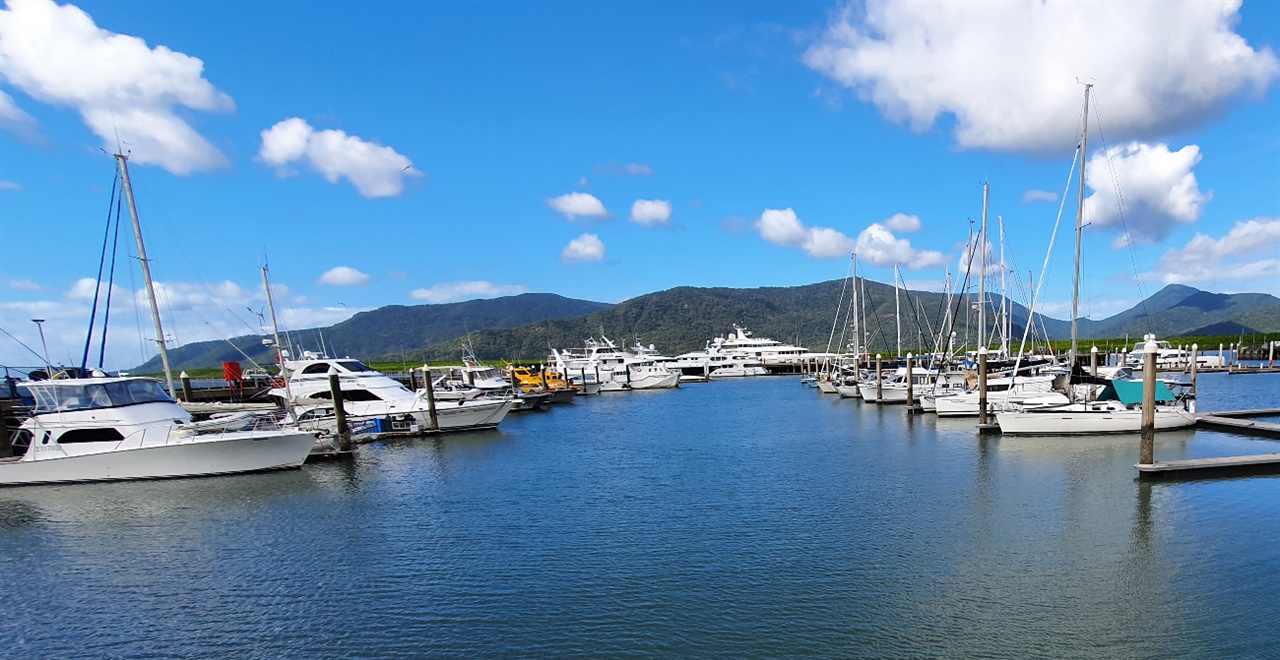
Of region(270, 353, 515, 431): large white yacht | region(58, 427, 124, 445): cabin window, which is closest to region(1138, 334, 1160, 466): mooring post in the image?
region(270, 353, 515, 431): large white yacht

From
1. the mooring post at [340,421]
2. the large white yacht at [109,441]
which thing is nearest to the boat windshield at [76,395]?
the large white yacht at [109,441]

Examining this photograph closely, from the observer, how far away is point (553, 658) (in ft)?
33.3

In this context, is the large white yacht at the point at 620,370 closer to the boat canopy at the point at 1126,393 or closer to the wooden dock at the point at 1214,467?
the boat canopy at the point at 1126,393

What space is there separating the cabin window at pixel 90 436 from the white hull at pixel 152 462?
668 millimetres

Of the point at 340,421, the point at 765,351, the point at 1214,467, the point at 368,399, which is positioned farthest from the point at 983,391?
the point at 765,351

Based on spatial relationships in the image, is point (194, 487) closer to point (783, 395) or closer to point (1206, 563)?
point (1206, 563)

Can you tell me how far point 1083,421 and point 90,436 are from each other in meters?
38.2

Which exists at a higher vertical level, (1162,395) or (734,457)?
(1162,395)

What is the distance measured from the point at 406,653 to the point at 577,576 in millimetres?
3872

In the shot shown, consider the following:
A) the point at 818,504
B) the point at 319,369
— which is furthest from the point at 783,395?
the point at 818,504

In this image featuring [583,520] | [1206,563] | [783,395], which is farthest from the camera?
[783,395]

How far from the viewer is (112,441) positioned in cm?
2352

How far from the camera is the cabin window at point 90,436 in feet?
76.7

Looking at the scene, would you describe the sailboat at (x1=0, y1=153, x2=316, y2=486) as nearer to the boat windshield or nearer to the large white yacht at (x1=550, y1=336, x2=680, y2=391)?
the boat windshield
